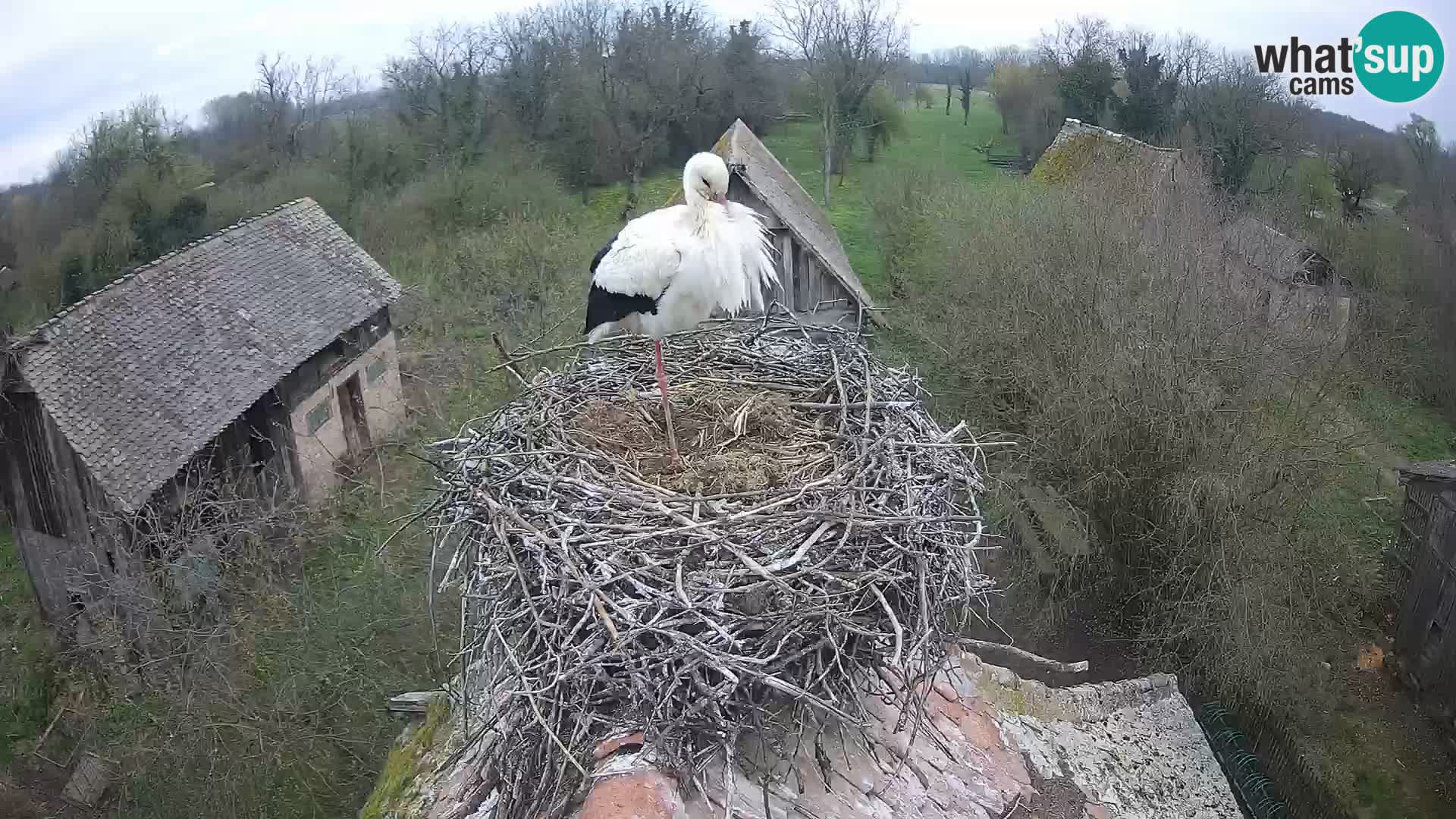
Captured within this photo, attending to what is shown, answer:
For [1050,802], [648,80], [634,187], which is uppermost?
[648,80]

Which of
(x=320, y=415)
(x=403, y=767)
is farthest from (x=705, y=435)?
(x=320, y=415)

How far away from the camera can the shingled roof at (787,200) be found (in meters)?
11.9

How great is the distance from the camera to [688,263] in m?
4.16

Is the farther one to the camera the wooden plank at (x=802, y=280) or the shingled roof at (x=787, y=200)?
the wooden plank at (x=802, y=280)

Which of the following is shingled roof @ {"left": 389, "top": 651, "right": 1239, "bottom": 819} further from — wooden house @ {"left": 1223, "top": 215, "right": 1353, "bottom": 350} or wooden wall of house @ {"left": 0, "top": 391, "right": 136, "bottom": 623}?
wooden wall of house @ {"left": 0, "top": 391, "right": 136, "bottom": 623}

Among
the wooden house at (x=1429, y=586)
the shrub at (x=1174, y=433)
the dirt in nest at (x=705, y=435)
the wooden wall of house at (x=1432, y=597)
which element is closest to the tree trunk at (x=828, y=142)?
the shrub at (x=1174, y=433)

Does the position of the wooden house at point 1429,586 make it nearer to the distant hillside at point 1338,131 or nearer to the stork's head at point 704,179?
the stork's head at point 704,179

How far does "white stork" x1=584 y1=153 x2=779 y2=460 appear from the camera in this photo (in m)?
4.19

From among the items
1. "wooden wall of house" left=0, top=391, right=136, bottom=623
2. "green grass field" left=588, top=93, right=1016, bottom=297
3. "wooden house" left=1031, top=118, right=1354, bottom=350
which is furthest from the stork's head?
"green grass field" left=588, top=93, right=1016, bottom=297

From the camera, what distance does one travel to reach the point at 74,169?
1898 cm

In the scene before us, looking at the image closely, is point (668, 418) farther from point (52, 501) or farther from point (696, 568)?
point (52, 501)

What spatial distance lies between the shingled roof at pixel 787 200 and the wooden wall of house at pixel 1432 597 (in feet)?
22.7

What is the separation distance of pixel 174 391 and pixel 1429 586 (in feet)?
48.2

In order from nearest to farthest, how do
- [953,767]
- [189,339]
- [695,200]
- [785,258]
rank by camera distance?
1. [953,767]
2. [695,200]
3. [189,339]
4. [785,258]
